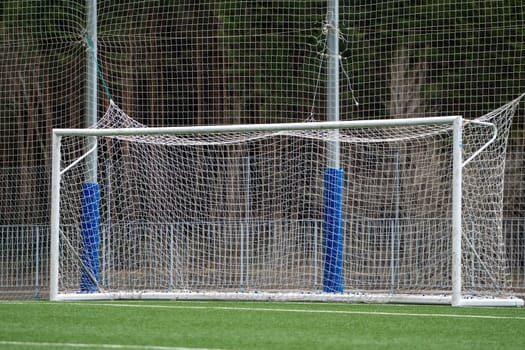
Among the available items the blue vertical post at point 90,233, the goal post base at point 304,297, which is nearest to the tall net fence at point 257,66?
the blue vertical post at point 90,233

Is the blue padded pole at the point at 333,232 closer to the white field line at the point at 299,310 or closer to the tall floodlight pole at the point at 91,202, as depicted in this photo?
the white field line at the point at 299,310

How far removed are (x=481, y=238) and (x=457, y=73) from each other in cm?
1010

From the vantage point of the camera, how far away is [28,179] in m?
20.4

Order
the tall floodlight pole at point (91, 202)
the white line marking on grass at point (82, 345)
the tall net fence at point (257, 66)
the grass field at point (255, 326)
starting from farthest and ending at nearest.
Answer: the tall net fence at point (257, 66), the tall floodlight pole at point (91, 202), the grass field at point (255, 326), the white line marking on grass at point (82, 345)

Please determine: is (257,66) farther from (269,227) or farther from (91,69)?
(91,69)

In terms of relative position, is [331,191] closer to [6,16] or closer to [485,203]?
[485,203]

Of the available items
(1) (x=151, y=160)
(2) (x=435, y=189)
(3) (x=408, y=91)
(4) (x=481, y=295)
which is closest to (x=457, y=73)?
(3) (x=408, y=91)

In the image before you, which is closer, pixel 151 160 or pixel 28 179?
pixel 151 160

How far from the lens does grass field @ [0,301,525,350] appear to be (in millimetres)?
6969

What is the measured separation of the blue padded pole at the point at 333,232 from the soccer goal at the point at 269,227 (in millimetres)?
15

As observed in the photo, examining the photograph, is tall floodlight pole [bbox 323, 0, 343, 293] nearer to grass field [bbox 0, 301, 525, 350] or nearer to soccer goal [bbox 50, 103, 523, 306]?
soccer goal [bbox 50, 103, 523, 306]

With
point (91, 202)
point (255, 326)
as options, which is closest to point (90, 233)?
point (91, 202)

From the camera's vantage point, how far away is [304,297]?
35.7ft

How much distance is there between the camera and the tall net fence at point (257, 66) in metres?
18.0
